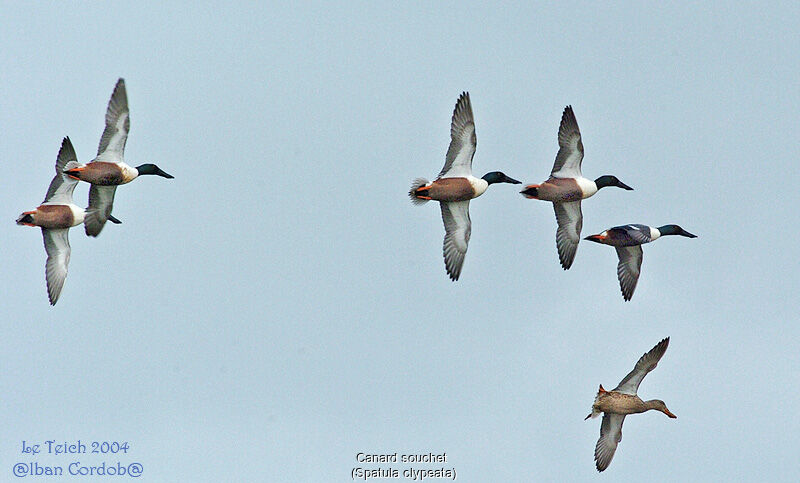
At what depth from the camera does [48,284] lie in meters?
35.6

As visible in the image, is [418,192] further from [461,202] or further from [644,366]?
[644,366]

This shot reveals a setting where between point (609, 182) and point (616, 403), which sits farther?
point (609, 182)

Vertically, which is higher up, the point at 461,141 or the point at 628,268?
the point at 461,141

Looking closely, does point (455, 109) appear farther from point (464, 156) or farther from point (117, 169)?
point (117, 169)

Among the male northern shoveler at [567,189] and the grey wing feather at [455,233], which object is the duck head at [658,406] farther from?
the grey wing feather at [455,233]

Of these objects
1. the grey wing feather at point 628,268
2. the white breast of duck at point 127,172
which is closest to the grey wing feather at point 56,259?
the white breast of duck at point 127,172

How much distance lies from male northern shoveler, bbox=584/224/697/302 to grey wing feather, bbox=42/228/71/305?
11.7 meters

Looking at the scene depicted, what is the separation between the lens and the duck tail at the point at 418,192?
34281mm

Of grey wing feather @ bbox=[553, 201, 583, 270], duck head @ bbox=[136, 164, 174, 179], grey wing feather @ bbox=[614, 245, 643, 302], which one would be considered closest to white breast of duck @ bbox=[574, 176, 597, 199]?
grey wing feather @ bbox=[553, 201, 583, 270]

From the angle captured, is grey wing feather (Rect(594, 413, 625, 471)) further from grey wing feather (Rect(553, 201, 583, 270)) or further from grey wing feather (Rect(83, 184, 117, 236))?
grey wing feather (Rect(83, 184, 117, 236))

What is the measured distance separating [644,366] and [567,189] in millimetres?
4395

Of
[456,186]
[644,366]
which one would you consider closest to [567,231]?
[456,186]

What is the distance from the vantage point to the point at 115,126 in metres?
33.3

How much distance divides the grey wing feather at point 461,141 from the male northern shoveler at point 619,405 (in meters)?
5.47
